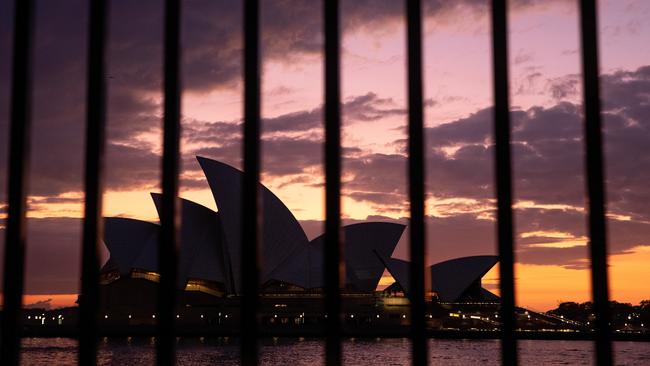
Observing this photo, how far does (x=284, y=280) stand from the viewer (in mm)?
→ 44812

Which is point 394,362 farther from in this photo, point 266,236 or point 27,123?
point 27,123

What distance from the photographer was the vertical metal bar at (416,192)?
2.46m

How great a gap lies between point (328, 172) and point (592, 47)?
0.91 meters

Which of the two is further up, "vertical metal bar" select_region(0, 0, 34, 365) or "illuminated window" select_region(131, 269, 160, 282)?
"illuminated window" select_region(131, 269, 160, 282)

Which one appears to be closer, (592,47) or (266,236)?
(592,47)

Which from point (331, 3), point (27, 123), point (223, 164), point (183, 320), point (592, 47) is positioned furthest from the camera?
point (183, 320)

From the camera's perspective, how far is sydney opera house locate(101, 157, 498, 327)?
43000 millimetres

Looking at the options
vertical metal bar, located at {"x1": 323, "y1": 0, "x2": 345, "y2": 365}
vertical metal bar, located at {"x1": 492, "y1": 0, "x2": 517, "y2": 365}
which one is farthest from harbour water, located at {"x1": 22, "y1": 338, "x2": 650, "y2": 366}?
vertical metal bar, located at {"x1": 492, "y1": 0, "x2": 517, "y2": 365}

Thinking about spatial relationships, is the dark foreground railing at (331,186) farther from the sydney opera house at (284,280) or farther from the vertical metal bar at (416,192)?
the sydney opera house at (284,280)

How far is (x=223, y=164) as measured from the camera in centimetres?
3691

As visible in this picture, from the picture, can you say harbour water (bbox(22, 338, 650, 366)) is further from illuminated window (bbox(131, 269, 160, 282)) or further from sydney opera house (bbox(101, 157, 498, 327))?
illuminated window (bbox(131, 269, 160, 282))

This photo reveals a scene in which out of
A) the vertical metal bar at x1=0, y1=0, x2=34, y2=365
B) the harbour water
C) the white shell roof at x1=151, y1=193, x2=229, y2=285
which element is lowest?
the harbour water

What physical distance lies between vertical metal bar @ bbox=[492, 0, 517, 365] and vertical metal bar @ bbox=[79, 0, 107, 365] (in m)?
1.30

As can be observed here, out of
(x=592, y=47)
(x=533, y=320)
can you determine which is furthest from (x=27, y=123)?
(x=533, y=320)
